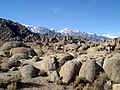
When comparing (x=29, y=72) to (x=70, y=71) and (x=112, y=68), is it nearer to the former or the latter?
(x=70, y=71)

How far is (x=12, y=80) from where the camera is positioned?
73.9 feet

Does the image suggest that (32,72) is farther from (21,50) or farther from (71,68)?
(21,50)

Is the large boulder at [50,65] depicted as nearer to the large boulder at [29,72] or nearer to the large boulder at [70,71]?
the large boulder at [29,72]

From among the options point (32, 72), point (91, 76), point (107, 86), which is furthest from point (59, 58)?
point (107, 86)

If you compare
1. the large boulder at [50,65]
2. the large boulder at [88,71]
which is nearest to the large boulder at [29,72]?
the large boulder at [50,65]

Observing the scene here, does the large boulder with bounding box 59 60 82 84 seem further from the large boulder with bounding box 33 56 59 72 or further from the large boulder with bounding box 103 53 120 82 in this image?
the large boulder with bounding box 33 56 59 72

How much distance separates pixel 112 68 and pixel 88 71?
7.05ft

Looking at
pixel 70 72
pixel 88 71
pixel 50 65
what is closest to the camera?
pixel 88 71

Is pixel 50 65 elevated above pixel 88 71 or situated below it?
above

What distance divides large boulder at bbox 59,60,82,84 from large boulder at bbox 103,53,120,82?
260 centimetres

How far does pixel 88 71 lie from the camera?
2369 centimetres

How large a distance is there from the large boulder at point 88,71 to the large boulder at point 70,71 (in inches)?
21.6

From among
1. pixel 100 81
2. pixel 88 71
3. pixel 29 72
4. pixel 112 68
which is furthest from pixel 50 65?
pixel 100 81

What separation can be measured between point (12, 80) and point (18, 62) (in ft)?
37.1
